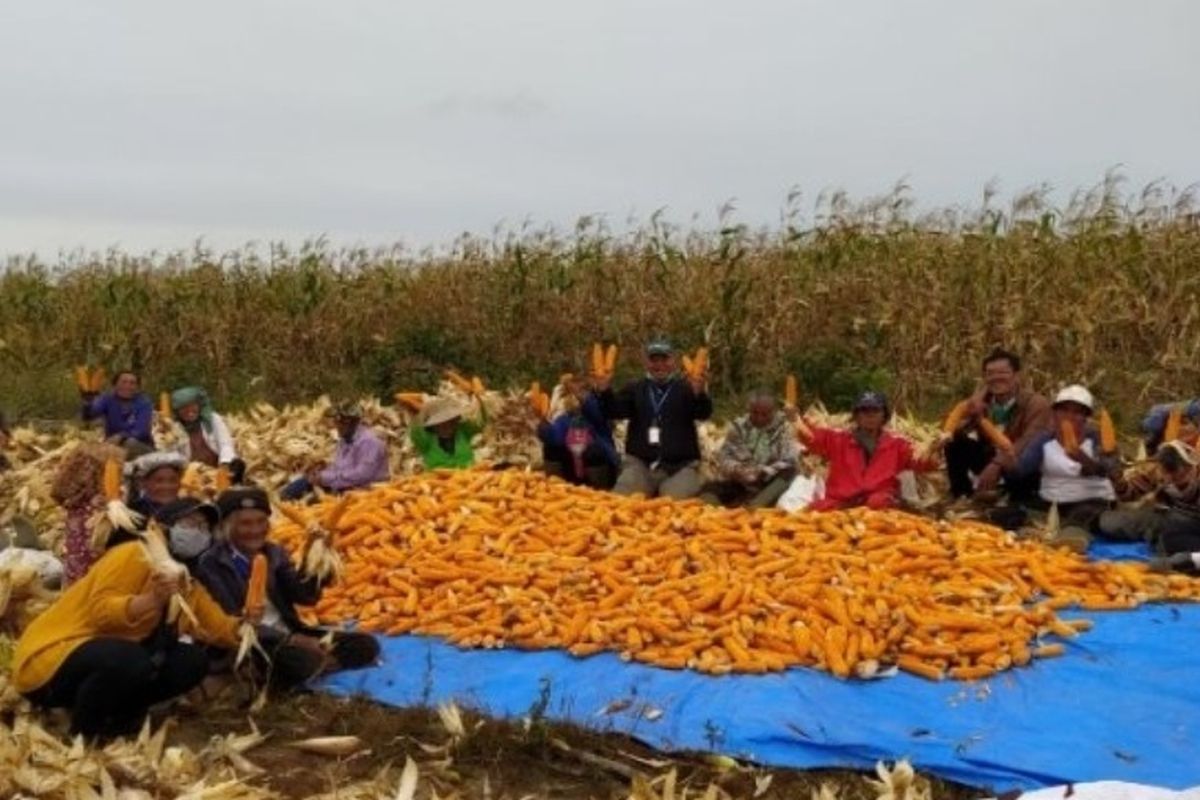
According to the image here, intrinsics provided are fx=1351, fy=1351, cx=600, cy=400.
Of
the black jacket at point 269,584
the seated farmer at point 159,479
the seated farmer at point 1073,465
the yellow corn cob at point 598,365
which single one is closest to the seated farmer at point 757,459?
the yellow corn cob at point 598,365

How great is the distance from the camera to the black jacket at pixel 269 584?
526 cm

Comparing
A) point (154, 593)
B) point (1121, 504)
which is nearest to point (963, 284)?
point (1121, 504)

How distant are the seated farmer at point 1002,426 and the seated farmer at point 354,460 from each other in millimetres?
3679

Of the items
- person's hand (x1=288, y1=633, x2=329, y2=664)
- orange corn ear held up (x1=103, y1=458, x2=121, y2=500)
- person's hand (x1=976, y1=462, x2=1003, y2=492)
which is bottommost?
person's hand (x1=288, y1=633, x2=329, y2=664)

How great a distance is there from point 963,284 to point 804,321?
4.84ft

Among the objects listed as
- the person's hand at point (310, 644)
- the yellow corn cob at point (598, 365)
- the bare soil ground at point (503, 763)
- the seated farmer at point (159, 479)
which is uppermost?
the yellow corn cob at point (598, 365)

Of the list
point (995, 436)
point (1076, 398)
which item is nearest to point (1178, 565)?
point (1076, 398)

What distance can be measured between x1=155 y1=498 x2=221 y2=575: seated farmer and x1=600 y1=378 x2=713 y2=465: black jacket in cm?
410

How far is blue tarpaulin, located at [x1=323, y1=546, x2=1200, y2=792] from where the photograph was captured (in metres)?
4.42

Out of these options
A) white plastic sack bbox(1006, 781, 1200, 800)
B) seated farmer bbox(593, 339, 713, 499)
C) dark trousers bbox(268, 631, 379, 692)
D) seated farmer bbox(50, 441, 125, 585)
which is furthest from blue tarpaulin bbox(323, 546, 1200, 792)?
seated farmer bbox(593, 339, 713, 499)

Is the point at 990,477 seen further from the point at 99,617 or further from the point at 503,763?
the point at 99,617

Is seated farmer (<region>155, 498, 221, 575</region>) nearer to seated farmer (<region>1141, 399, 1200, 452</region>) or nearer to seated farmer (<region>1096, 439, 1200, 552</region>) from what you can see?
seated farmer (<region>1096, 439, 1200, 552</region>)

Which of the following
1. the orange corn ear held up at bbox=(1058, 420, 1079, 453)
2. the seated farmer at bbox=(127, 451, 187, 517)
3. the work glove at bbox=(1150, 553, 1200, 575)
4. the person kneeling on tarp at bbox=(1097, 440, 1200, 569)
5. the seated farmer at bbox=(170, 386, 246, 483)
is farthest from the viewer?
the seated farmer at bbox=(170, 386, 246, 483)

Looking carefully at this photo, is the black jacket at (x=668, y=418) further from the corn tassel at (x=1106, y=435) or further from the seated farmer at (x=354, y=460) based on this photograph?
the corn tassel at (x=1106, y=435)
